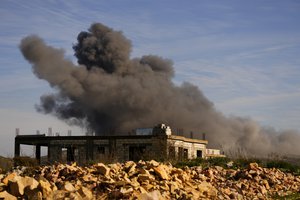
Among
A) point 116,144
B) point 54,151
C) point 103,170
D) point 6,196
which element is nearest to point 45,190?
point 6,196

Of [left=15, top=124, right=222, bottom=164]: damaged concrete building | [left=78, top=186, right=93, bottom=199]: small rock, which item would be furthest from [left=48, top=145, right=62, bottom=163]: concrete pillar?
[left=78, top=186, right=93, bottom=199]: small rock

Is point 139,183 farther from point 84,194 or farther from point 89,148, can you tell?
point 89,148

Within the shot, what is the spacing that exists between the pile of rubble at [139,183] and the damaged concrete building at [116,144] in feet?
81.2

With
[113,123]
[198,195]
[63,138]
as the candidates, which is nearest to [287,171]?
[198,195]

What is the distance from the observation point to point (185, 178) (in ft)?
48.8

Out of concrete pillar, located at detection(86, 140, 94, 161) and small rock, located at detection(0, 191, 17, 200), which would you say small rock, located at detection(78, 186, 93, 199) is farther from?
concrete pillar, located at detection(86, 140, 94, 161)

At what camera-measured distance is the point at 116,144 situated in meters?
48.4

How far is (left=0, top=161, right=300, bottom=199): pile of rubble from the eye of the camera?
35.6 feet

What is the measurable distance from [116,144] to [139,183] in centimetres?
3568

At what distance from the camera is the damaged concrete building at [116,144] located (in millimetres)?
46000

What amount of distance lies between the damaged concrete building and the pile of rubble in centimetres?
2474

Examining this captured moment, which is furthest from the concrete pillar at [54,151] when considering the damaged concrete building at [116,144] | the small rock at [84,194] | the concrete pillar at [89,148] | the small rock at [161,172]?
the small rock at [84,194]

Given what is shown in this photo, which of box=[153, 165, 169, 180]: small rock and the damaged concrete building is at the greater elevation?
the damaged concrete building

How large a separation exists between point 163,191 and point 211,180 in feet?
13.9
